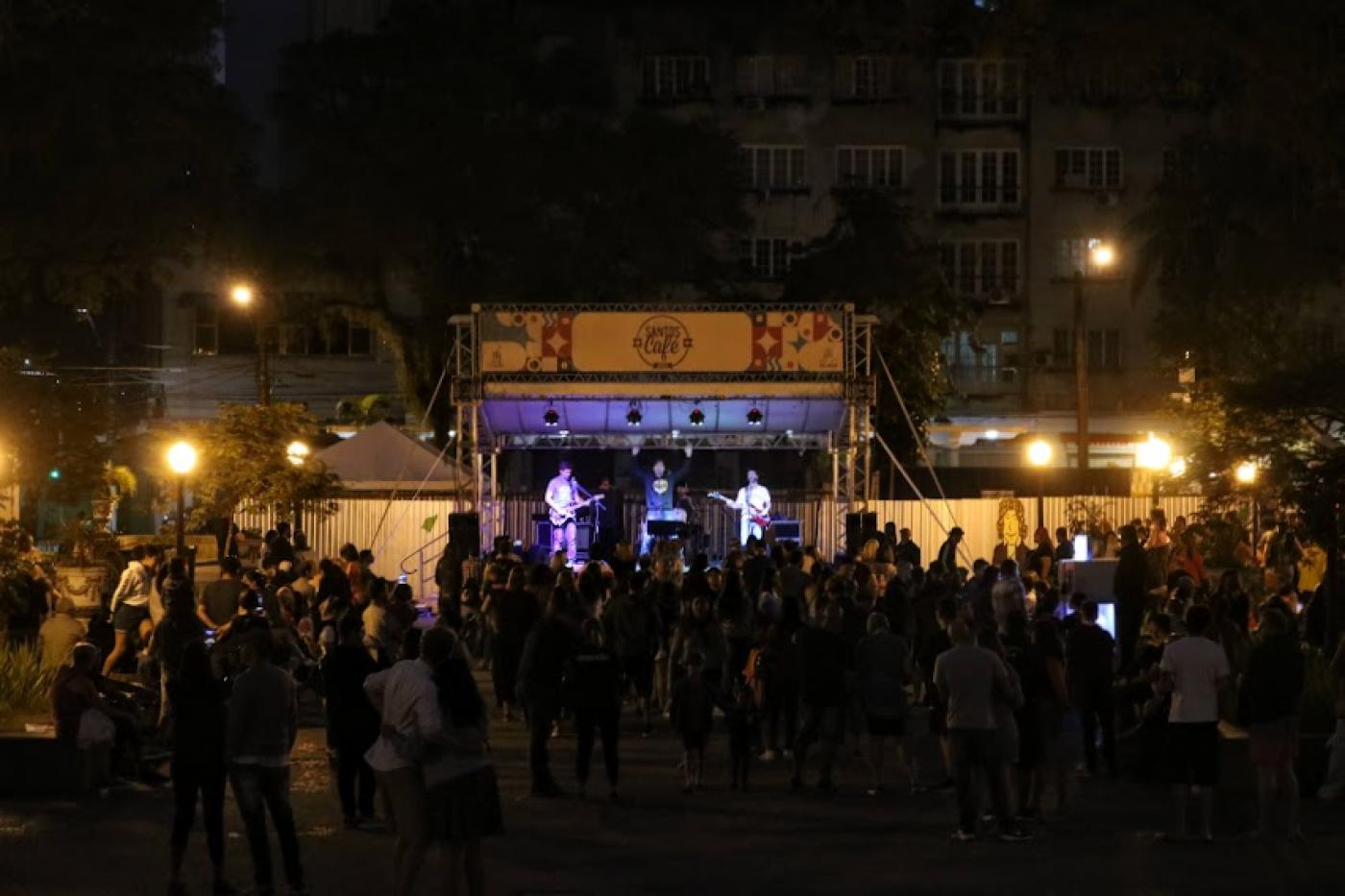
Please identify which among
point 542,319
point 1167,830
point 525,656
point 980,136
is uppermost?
point 980,136

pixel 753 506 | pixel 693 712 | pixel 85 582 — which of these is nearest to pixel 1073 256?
pixel 753 506

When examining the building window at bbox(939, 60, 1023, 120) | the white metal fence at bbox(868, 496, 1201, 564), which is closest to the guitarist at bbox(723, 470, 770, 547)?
the white metal fence at bbox(868, 496, 1201, 564)

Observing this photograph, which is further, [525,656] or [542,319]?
[542,319]

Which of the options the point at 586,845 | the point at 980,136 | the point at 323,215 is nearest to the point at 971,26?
the point at 586,845

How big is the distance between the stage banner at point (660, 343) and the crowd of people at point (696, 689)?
1079 centimetres

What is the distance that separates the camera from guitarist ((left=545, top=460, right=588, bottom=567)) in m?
36.2

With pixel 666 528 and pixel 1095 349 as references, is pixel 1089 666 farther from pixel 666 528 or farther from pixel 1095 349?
pixel 1095 349

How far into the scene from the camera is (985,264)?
63.6 meters

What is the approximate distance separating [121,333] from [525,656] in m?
48.0

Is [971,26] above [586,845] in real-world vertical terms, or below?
above

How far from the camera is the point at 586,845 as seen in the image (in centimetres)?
1432

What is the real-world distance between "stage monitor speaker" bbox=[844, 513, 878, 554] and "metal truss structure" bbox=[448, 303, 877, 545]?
0.99 metres

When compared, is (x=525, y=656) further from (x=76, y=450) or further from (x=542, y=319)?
(x=542, y=319)

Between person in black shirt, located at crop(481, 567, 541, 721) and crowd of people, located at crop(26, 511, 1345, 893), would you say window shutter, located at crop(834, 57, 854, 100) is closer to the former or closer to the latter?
crowd of people, located at crop(26, 511, 1345, 893)
